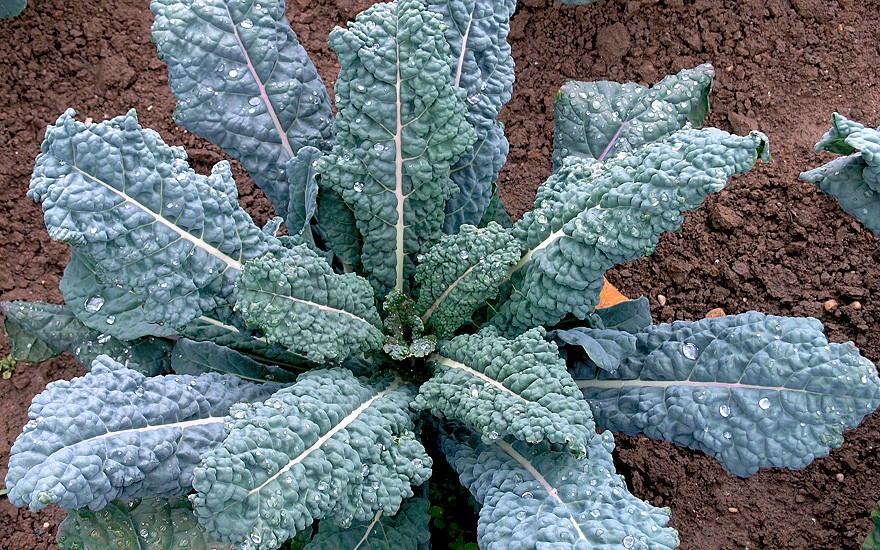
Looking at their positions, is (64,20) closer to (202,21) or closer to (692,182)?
(202,21)

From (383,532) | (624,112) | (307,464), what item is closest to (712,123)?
(624,112)

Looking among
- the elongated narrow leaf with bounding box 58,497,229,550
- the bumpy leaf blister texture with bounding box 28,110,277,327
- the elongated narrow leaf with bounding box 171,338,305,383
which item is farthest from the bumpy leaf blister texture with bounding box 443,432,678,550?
the bumpy leaf blister texture with bounding box 28,110,277,327

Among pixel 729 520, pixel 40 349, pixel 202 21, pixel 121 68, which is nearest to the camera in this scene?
pixel 202 21

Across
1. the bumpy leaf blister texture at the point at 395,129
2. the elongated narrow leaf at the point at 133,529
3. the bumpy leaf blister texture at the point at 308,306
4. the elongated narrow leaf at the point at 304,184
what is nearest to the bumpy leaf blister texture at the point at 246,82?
the elongated narrow leaf at the point at 304,184

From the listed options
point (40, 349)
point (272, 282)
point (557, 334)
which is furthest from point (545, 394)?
point (40, 349)

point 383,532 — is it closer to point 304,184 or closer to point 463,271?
point 463,271

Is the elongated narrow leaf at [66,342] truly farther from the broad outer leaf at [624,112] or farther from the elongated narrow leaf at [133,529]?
the broad outer leaf at [624,112]
